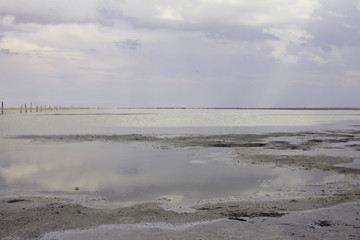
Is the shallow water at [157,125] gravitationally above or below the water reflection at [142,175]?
above

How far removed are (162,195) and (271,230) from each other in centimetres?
457

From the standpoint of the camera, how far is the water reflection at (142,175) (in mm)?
12422

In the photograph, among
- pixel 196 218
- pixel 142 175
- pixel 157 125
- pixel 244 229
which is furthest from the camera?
pixel 157 125

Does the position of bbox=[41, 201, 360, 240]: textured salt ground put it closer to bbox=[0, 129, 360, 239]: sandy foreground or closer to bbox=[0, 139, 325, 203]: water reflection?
bbox=[0, 129, 360, 239]: sandy foreground

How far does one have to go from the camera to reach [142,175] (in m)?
15.4

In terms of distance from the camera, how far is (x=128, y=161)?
19.7 metres

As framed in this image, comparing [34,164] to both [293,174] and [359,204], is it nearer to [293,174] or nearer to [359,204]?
[293,174]

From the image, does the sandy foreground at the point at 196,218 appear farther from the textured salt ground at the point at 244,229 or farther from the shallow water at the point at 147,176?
the shallow water at the point at 147,176

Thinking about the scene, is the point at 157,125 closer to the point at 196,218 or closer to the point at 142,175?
the point at 142,175

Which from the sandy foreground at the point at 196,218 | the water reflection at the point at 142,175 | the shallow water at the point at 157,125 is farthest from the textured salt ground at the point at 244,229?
the shallow water at the point at 157,125

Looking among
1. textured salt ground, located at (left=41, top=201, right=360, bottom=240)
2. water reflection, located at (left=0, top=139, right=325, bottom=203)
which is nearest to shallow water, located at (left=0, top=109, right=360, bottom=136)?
water reflection, located at (left=0, top=139, right=325, bottom=203)

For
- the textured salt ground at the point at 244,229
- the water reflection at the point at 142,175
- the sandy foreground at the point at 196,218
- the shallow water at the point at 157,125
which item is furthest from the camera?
the shallow water at the point at 157,125

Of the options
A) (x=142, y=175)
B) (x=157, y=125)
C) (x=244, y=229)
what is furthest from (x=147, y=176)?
(x=157, y=125)

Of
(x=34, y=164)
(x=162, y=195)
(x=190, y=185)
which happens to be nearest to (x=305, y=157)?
(x=190, y=185)
